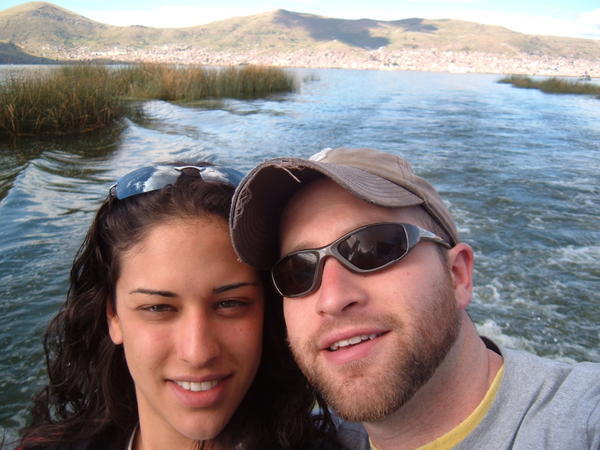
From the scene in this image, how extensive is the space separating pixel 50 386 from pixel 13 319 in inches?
120

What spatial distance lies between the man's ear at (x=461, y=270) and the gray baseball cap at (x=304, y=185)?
0.18 feet

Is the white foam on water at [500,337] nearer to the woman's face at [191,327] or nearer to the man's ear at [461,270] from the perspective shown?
the man's ear at [461,270]

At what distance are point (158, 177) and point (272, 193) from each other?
19.8 inches

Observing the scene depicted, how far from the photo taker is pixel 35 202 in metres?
8.12

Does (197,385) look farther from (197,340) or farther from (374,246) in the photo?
(374,246)

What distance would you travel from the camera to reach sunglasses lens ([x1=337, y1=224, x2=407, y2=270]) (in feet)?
5.25

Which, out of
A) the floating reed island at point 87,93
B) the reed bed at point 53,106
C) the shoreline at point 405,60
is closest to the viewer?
the reed bed at point 53,106

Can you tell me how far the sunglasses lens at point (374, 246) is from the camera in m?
1.60

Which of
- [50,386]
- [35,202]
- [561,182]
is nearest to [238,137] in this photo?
[35,202]

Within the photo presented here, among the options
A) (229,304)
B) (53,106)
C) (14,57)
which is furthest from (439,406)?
(14,57)

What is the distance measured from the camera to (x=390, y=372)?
57.0 inches

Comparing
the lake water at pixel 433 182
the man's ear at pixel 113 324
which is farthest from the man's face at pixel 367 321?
the lake water at pixel 433 182

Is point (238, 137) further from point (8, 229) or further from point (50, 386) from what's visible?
point (50, 386)

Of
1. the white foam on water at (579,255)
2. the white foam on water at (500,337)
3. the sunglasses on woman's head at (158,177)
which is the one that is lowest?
the white foam on water at (500,337)
